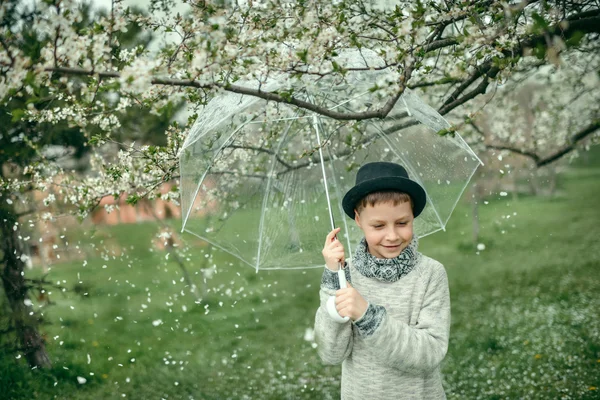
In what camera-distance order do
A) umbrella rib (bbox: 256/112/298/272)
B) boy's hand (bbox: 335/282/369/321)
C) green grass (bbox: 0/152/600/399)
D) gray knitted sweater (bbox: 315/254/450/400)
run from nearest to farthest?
boy's hand (bbox: 335/282/369/321) < gray knitted sweater (bbox: 315/254/450/400) < umbrella rib (bbox: 256/112/298/272) < green grass (bbox: 0/152/600/399)

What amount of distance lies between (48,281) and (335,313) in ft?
14.9

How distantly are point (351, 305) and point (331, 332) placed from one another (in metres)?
0.21

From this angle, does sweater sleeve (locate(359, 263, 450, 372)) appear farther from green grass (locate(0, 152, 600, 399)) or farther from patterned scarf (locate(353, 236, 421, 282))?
green grass (locate(0, 152, 600, 399))

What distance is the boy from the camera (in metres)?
2.24

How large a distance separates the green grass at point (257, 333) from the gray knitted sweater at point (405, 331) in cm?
291

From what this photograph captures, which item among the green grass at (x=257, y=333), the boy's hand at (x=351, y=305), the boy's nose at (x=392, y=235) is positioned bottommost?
the green grass at (x=257, y=333)

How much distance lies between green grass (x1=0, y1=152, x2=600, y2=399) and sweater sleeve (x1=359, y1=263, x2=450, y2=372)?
9.80ft

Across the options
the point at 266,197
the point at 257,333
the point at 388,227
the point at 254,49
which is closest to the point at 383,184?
the point at 388,227

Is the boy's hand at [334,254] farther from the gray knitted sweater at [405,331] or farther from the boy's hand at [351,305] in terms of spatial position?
the boy's hand at [351,305]

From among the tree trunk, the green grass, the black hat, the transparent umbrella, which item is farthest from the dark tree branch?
the tree trunk

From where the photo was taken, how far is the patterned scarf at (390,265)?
7.53 feet

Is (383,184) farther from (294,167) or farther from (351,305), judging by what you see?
(294,167)

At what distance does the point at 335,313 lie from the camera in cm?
214

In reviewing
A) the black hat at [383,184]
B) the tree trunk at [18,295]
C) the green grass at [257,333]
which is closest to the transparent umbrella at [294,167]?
the black hat at [383,184]
